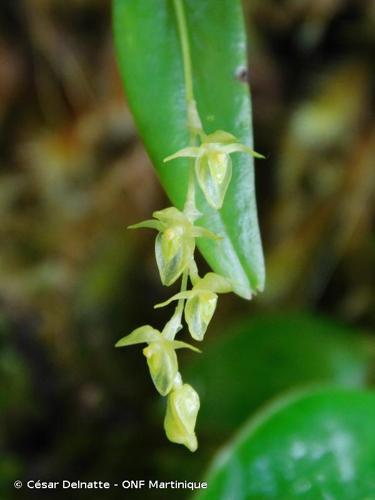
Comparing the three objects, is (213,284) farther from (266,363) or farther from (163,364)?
(266,363)

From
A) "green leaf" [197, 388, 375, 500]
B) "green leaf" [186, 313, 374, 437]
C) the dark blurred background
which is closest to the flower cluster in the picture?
"green leaf" [197, 388, 375, 500]

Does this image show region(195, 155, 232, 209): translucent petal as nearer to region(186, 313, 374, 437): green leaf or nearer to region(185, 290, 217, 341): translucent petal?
region(185, 290, 217, 341): translucent petal

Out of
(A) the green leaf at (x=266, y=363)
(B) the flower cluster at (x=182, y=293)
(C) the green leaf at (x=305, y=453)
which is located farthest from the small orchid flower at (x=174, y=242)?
(A) the green leaf at (x=266, y=363)

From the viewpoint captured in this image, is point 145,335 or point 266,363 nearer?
point 145,335

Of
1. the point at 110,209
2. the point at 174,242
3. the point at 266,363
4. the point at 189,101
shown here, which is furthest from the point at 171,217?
the point at 110,209

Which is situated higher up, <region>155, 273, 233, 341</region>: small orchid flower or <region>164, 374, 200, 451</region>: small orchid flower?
<region>155, 273, 233, 341</region>: small orchid flower

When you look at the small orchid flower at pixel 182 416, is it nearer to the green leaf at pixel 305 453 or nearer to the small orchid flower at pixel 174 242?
the small orchid flower at pixel 174 242
